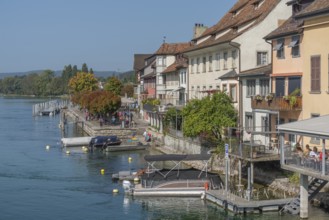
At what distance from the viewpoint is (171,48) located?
9412 cm

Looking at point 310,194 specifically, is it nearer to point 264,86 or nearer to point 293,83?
point 293,83

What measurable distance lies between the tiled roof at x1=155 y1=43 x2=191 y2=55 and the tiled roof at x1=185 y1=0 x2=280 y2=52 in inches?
1043

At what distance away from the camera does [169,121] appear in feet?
225

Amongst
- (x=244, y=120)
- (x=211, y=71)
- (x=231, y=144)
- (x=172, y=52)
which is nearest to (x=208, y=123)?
(x=244, y=120)

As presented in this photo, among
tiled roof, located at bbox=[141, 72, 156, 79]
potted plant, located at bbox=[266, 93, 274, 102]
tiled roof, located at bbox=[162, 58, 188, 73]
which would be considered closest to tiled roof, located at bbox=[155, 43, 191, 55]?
tiled roof, located at bbox=[141, 72, 156, 79]

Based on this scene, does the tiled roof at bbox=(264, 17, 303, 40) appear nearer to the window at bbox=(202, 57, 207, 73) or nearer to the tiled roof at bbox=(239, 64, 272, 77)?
the tiled roof at bbox=(239, 64, 272, 77)

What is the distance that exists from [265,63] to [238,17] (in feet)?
28.7

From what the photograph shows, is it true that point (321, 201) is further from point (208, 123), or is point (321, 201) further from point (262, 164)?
point (208, 123)

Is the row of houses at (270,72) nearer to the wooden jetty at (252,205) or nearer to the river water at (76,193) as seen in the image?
the wooden jetty at (252,205)

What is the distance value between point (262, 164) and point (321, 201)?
23.6 feet

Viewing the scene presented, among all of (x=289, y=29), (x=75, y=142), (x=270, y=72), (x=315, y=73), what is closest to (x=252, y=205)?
(x=315, y=73)

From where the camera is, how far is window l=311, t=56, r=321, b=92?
37.2m

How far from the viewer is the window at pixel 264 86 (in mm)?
46312

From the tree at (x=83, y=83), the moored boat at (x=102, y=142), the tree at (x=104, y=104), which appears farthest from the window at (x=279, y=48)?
the tree at (x=83, y=83)
